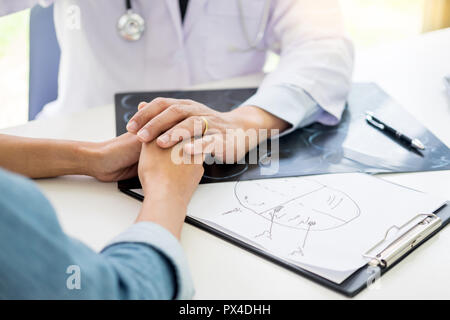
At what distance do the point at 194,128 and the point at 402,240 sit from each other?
1.18 ft

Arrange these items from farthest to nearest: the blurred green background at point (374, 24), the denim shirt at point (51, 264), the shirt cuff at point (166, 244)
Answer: the blurred green background at point (374, 24)
the shirt cuff at point (166, 244)
the denim shirt at point (51, 264)

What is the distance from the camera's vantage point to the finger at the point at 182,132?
74 centimetres

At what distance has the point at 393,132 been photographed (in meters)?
0.92

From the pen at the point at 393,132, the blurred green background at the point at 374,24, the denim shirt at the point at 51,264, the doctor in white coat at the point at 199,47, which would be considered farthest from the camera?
the blurred green background at the point at 374,24

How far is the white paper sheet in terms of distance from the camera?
0.59 meters

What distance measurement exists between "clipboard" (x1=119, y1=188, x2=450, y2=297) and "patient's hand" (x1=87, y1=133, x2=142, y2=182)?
0.54 ft

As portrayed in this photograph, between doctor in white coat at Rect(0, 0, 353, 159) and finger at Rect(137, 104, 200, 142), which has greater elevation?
doctor in white coat at Rect(0, 0, 353, 159)

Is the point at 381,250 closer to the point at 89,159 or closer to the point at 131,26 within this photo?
the point at 89,159

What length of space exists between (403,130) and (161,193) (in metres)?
0.53

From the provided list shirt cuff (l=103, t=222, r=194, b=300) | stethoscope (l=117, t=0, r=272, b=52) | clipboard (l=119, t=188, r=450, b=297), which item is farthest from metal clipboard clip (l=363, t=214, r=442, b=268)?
stethoscope (l=117, t=0, r=272, b=52)

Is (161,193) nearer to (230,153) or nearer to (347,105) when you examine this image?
(230,153)

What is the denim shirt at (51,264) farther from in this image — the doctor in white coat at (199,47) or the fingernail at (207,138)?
the doctor in white coat at (199,47)

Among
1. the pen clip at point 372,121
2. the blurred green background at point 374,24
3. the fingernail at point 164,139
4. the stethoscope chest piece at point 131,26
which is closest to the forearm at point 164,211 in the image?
the fingernail at point 164,139

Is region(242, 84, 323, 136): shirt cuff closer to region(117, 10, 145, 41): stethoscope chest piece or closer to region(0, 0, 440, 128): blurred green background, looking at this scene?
region(117, 10, 145, 41): stethoscope chest piece
